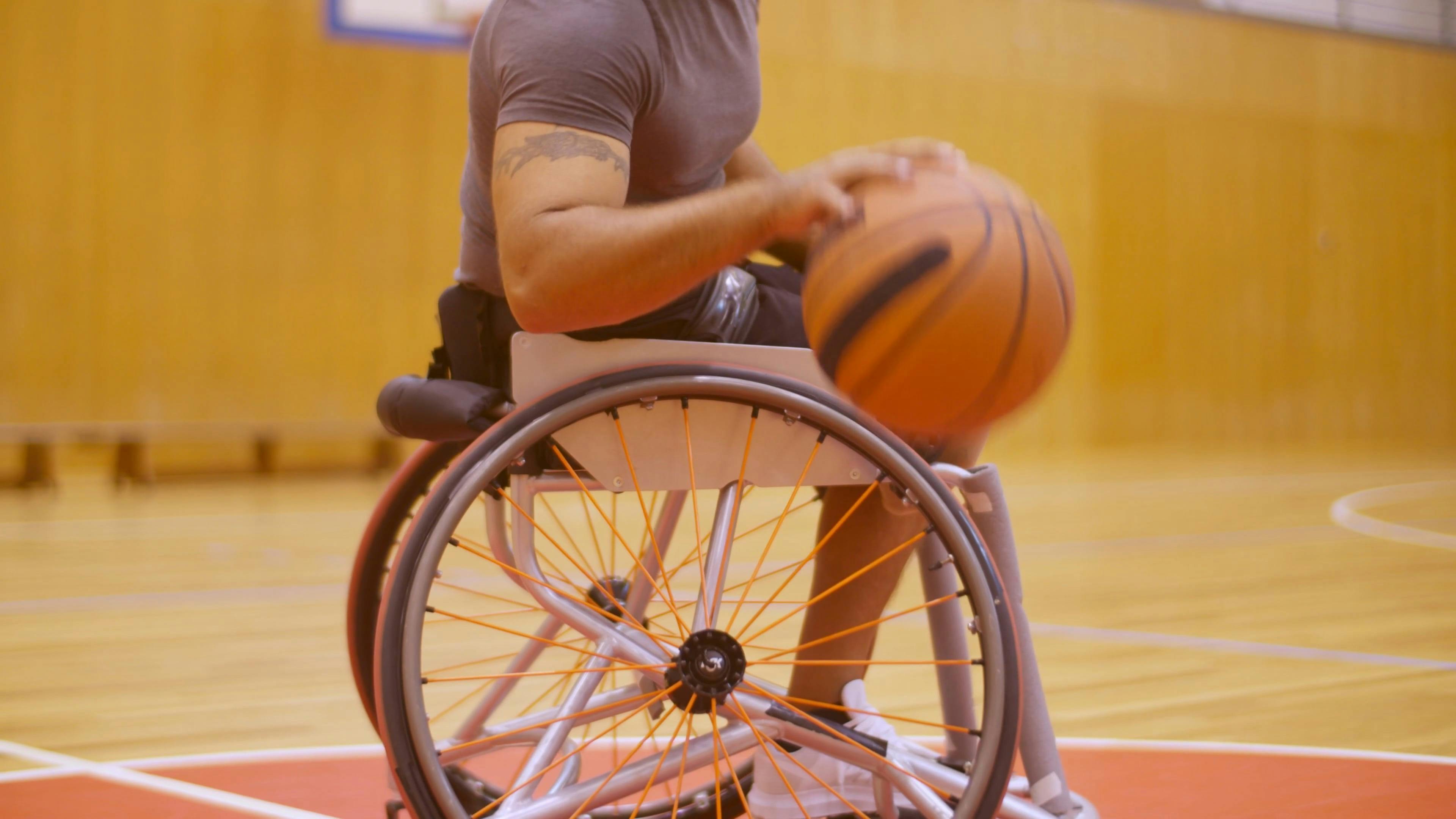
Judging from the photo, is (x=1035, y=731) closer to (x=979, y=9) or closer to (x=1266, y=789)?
(x=1266, y=789)

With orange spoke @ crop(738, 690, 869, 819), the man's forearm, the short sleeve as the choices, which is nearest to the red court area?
orange spoke @ crop(738, 690, 869, 819)

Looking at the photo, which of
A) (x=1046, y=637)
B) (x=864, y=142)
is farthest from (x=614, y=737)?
(x=864, y=142)

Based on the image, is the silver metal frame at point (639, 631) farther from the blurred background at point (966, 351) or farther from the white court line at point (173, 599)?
the white court line at point (173, 599)

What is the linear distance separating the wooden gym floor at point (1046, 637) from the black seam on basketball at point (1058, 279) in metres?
0.82

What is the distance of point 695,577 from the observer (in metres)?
3.00

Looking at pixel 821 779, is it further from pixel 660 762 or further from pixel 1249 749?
pixel 1249 749

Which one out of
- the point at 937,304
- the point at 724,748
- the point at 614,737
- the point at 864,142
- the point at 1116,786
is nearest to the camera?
the point at 937,304

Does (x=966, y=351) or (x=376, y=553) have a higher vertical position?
(x=966, y=351)

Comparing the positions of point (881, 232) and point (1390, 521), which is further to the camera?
point (1390, 521)

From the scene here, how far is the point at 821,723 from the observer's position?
1.14 metres

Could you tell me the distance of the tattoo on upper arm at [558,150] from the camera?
1049 mm

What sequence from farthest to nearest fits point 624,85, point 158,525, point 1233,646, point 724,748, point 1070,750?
point 158,525
point 1233,646
point 1070,750
point 724,748
point 624,85

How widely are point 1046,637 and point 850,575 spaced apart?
159 cm

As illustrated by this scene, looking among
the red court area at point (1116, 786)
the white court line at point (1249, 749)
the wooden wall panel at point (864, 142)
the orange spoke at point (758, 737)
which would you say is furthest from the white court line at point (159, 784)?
the wooden wall panel at point (864, 142)
